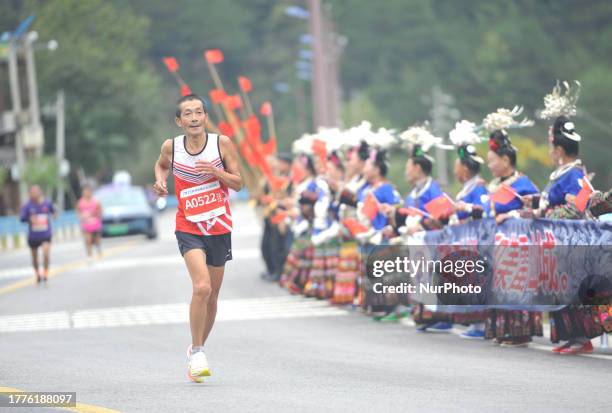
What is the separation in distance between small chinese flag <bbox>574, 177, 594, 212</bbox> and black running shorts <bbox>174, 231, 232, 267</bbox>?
295 centimetres

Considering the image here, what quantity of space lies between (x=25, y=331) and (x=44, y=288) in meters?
8.04

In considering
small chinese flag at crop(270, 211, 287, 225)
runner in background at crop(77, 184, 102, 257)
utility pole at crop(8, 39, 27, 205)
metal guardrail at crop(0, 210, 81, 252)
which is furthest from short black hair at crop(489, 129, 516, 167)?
utility pole at crop(8, 39, 27, 205)

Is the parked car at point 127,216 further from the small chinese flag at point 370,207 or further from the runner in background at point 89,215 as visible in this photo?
the small chinese flag at point 370,207

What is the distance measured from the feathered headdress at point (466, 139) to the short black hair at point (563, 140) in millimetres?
1677

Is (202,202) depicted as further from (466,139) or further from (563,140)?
(466,139)

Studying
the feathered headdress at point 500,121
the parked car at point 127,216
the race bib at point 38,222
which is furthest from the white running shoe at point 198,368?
the parked car at point 127,216

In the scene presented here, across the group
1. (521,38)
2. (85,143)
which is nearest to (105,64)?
(85,143)

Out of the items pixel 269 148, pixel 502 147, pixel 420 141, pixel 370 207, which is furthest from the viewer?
pixel 269 148

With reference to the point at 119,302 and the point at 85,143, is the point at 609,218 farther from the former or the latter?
the point at 85,143

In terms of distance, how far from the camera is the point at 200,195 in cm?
1080

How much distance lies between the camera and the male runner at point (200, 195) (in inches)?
422

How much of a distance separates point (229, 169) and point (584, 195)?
9.76ft

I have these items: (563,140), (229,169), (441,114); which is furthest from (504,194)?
(441,114)

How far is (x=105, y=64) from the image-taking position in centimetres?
7969
